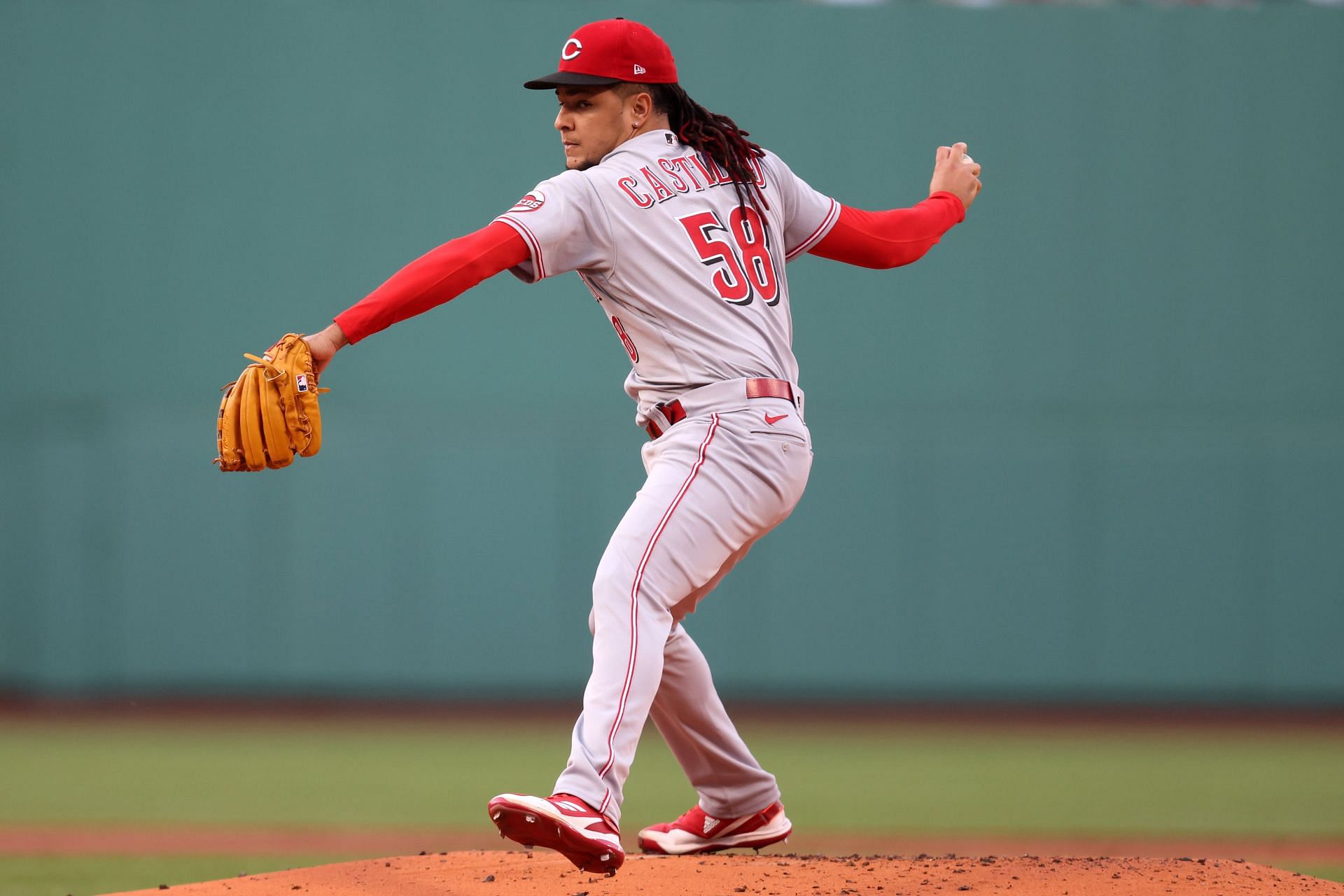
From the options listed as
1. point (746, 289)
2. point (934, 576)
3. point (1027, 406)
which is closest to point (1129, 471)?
point (1027, 406)

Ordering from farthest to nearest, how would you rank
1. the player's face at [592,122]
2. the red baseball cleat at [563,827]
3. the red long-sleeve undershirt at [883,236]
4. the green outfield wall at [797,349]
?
the green outfield wall at [797,349]
the red long-sleeve undershirt at [883,236]
the player's face at [592,122]
the red baseball cleat at [563,827]

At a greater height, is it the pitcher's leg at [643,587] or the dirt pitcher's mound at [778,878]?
the pitcher's leg at [643,587]

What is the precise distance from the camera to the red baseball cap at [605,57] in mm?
2990

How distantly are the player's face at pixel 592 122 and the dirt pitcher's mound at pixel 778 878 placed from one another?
58.2 inches

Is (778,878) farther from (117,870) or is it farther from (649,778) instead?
(649,778)

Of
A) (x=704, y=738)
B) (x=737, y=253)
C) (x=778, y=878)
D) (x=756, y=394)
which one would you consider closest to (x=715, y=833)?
(x=704, y=738)

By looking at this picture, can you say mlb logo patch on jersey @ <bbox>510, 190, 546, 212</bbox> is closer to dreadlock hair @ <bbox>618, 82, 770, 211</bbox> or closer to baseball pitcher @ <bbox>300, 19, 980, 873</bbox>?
baseball pitcher @ <bbox>300, 19, 980, 873</bbox>

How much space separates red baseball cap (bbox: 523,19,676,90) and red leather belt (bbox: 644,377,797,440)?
0.67 metres

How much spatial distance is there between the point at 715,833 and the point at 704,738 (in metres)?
0.28

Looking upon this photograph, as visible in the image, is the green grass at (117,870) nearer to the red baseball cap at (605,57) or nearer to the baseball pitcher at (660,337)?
the baseball pitcher at (660,337)

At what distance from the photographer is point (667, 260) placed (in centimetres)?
293

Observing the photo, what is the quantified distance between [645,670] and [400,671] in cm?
674

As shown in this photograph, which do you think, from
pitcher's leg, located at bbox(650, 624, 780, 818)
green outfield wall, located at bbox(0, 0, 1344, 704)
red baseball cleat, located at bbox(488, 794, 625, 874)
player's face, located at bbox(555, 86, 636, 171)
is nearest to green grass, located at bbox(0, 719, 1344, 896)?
green outfield wall, located at bbox(0, 0, 1344, 704)

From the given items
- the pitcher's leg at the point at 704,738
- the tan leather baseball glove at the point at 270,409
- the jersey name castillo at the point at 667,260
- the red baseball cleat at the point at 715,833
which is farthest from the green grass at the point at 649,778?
the jersey name castillo at the point at 667,260
